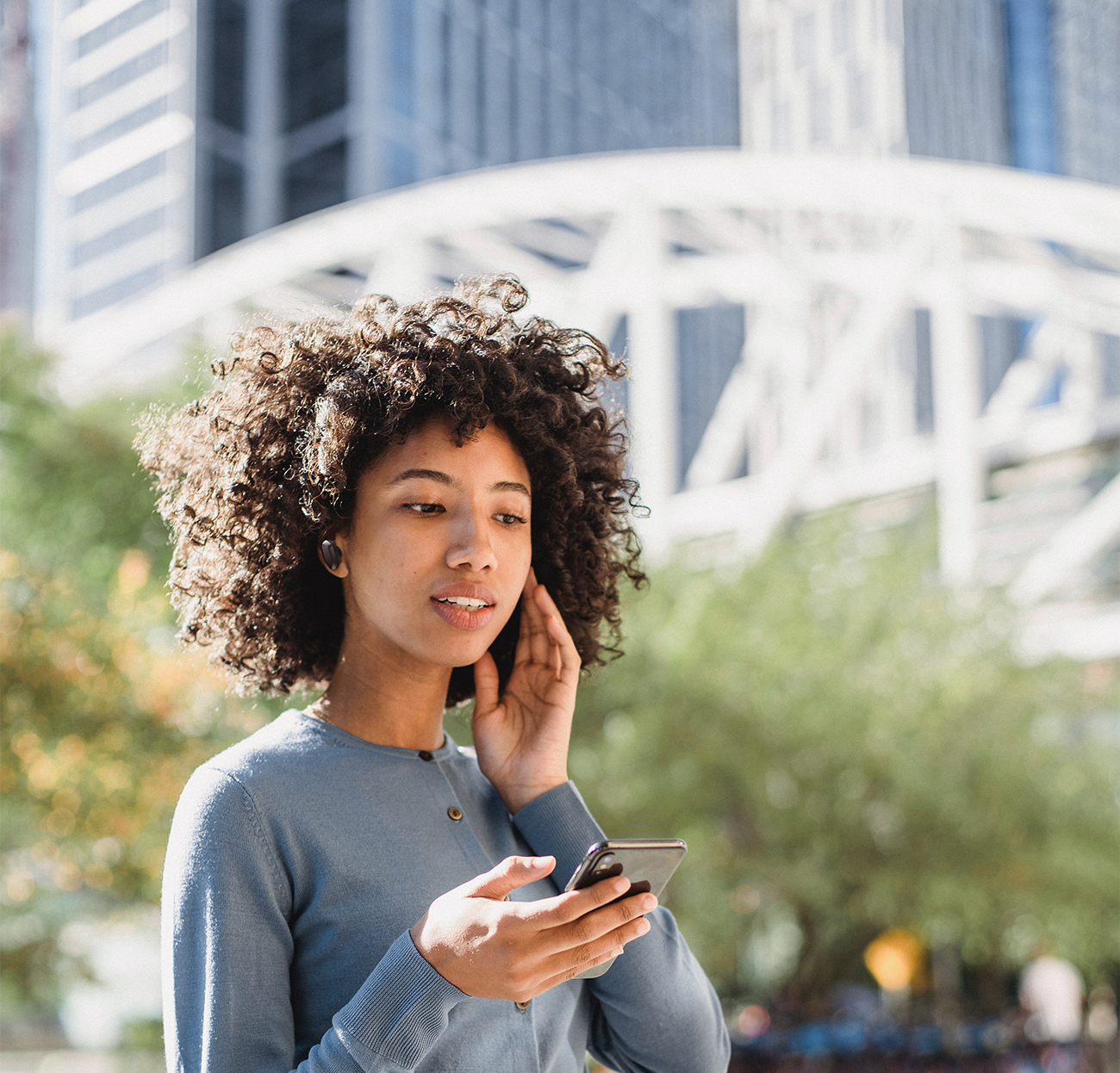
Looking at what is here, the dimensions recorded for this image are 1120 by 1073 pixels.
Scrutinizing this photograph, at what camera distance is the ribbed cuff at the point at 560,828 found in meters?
1.89

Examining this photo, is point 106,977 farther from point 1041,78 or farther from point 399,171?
point 399,171

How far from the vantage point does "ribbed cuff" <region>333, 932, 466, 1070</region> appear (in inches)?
56.8

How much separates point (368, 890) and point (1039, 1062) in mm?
16444

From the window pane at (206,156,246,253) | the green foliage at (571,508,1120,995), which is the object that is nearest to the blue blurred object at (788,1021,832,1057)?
the green foliage at (571,508,1120,995)

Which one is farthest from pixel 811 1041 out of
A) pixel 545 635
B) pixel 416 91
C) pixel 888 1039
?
pixel 416 91

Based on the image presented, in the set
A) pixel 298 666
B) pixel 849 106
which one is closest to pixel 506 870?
pixel 298 666

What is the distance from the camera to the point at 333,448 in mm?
1823

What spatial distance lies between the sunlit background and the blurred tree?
3cm

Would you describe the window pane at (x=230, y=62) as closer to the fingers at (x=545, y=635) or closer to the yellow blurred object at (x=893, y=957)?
the yellow blurred object at (x=893, y=957)

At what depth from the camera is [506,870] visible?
1396mm

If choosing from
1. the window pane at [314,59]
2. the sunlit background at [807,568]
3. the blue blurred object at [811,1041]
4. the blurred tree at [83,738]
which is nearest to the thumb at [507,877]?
the sunlit background at [807,568]

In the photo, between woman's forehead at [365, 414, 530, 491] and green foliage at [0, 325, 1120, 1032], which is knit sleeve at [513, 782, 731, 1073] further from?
green foliage at [0, 325, 1120, 1032]

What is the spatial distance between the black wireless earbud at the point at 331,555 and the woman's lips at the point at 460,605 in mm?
178

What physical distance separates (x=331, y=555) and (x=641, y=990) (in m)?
0.76
